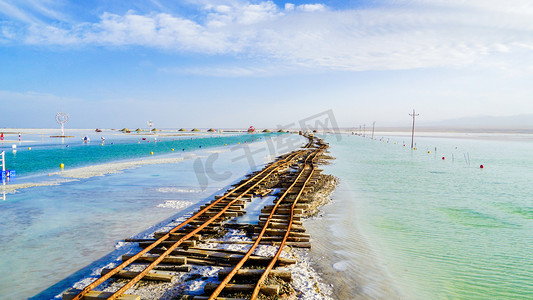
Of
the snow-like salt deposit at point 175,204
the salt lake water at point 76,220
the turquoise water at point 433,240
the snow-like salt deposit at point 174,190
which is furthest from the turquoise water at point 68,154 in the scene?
the turquoise water at point 433,240

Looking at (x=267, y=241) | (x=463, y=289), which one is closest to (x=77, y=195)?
(x=267, y=241)

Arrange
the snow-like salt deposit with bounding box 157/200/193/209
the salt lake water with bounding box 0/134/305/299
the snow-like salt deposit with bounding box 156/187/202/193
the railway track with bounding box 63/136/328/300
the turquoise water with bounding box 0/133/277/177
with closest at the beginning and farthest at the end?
the railway track with bounding box 63/136/328/300
the salt lake water with bounding box 0/134/305/299
the snow-like salt deposit with bounding box 157/200/193/209
the snow-like salt deposit with bounding box 156/187/202/193
the turquoise water with bounding box 0/133/277/177

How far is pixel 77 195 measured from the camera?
Answer: 1489 cm

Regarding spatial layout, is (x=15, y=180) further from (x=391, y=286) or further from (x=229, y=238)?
(x=391, y=286)

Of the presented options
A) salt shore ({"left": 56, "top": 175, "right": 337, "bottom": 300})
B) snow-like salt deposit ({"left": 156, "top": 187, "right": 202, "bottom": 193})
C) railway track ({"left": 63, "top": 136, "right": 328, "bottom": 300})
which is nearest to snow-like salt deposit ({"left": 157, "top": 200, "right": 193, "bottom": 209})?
railway track ({"left": 63, "top": 136, "right": 328, "bottom": 300})

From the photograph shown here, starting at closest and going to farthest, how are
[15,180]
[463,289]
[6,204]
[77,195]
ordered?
[463,289], [6,204], [77,195], [15,180]

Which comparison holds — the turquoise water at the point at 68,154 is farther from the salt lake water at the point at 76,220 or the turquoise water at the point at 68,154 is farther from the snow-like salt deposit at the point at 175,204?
the snow-like salt deposit at the point at 175,204

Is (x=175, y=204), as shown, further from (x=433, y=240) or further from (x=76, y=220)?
(x=433, y=240)

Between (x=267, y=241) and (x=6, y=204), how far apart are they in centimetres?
1238

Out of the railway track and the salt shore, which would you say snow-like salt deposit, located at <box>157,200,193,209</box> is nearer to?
the railway track

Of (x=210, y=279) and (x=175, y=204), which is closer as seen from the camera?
(x=210, y=279)

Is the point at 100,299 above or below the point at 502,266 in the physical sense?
above

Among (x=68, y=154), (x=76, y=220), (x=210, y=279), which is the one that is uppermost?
(x=210, y=279)

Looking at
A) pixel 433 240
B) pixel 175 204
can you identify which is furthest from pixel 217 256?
pixel 175 204
